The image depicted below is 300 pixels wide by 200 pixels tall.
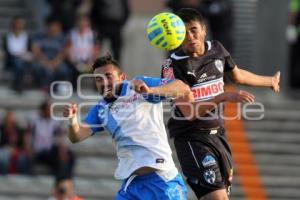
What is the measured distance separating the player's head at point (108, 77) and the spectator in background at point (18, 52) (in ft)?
26.8

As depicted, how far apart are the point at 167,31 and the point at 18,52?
8.67 metres

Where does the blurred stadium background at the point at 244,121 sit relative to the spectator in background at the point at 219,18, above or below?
below

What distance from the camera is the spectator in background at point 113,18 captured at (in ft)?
63.4

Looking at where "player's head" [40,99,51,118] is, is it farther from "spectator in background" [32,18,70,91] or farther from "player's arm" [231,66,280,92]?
"player's arm" [231,66,280,92]

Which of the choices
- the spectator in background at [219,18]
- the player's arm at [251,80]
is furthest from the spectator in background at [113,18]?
the player's arm at [251,80]

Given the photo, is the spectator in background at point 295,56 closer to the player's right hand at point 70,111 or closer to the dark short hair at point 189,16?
the dark short hair at point 189,16

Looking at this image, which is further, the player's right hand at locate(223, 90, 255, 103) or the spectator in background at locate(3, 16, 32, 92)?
the spectator in background at locate(3, 16, 32, 92)

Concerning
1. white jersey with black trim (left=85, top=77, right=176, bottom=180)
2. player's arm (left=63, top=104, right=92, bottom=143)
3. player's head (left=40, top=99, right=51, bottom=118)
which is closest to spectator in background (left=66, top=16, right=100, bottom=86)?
player's head (left=40, top=99, right=51, bottom=118)

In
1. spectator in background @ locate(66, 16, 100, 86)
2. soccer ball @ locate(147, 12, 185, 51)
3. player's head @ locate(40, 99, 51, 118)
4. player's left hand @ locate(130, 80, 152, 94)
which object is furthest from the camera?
spectator in background @ locate(66, 16, 100, 86)

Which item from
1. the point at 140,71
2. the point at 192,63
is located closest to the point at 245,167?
the point at 140,71

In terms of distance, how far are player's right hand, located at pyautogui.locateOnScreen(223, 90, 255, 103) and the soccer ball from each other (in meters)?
0.70

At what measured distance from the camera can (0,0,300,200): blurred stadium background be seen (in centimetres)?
1808

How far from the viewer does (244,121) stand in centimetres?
2000

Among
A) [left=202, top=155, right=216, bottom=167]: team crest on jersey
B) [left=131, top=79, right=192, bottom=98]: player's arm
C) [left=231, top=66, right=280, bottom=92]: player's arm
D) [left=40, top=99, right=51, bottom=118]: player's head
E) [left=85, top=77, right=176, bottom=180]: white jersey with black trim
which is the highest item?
[left=131, top=79, right=192, bottom=98]: player's arm
